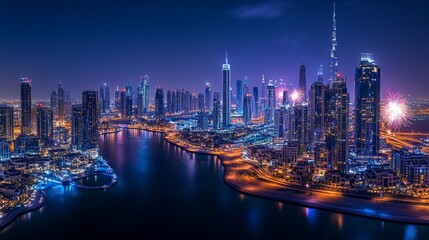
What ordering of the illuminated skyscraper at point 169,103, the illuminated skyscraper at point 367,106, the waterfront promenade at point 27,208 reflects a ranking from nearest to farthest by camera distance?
the waterfront promenade at point 27,208 → the illuminated skyscraper at point 367,106 → the illuminated skyscraper at point 169,103

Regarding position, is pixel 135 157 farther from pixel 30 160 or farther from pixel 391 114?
pixel 391 114

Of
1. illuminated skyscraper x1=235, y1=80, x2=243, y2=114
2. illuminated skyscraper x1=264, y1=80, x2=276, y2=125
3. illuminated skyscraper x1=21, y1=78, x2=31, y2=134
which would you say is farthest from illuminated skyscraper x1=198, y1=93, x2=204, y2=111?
illuminated skyscraper x1=21, y1=78, x2=31, y2=134

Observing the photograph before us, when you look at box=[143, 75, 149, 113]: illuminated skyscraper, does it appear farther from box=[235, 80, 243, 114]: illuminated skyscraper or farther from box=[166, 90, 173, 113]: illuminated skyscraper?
box=[235, 80, 243, 114]: illuminated skyscraper

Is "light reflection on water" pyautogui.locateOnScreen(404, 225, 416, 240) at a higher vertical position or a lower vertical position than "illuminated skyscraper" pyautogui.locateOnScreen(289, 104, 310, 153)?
lower

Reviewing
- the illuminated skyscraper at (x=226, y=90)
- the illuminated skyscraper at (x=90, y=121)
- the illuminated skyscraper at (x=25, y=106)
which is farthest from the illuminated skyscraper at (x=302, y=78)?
the illuminated skyscraper at (x=25, y=106)

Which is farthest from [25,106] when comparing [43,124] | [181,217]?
[181,217]

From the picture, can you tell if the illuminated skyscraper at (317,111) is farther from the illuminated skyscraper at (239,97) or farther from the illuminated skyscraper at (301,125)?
the illuminated skyscraper at (239,97)

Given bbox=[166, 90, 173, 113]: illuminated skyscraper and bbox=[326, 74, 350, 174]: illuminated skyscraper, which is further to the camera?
bbox=[166, 90, 173, 113]: illuminated skyscraper
